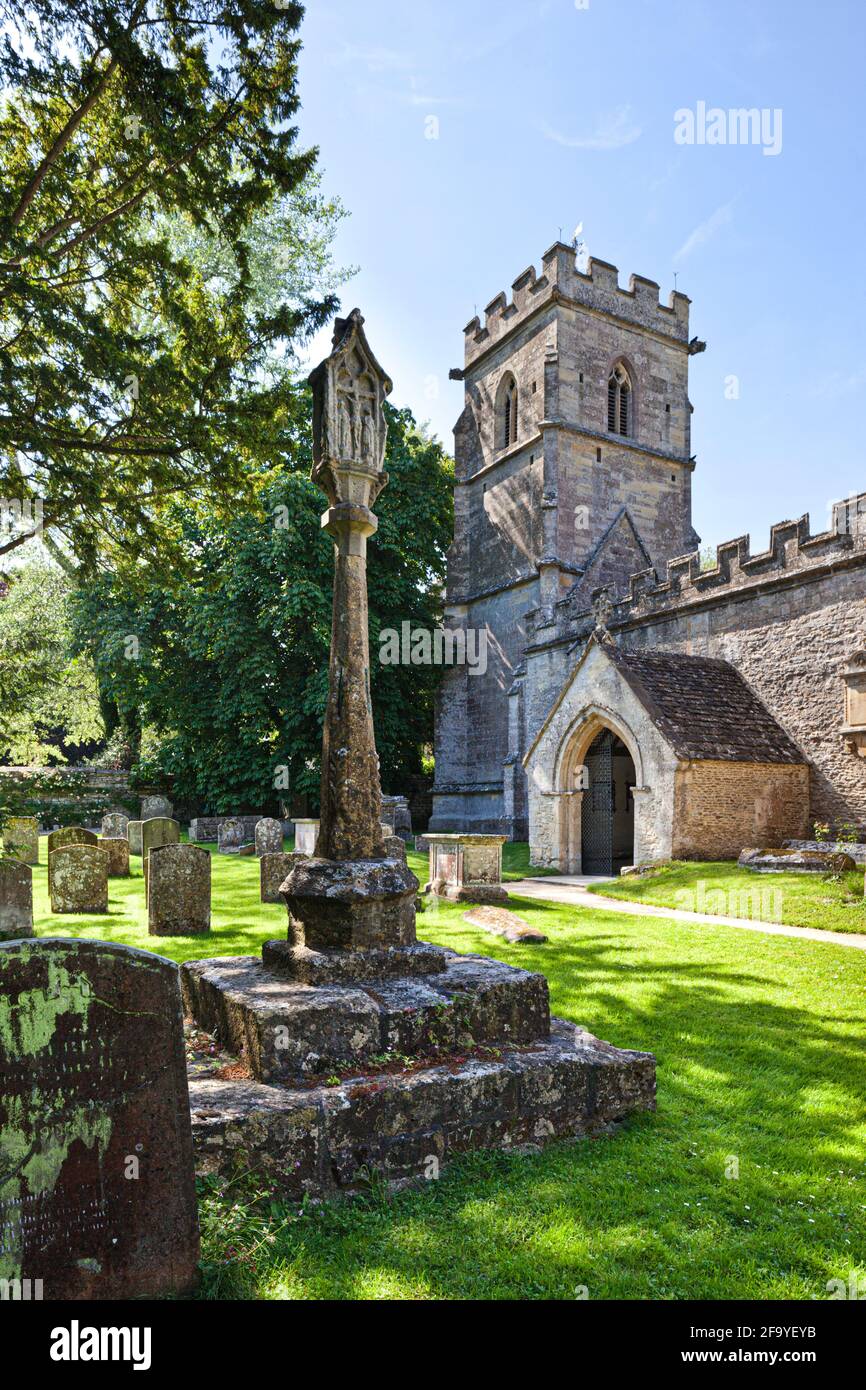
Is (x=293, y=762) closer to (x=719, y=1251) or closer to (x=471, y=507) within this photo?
(x=471, y=507)

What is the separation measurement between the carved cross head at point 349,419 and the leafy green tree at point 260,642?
1592cm

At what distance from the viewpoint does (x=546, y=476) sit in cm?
2172

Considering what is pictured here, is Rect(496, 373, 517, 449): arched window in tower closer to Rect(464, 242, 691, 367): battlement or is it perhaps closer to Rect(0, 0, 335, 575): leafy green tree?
Rect(464, 242, 691, 367): battlement

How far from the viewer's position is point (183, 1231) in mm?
2322

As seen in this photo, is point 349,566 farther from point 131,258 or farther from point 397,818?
point 397,818

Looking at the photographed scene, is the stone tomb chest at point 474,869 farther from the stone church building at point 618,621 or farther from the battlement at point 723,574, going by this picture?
the battlement at point 723,574

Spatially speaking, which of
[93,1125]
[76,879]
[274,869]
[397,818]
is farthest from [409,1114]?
[397,818]

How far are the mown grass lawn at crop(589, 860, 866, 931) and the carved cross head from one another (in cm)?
746

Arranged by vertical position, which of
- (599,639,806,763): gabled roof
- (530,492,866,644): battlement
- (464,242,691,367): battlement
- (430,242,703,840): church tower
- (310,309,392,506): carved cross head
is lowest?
(599,639,806,763): gabled roof

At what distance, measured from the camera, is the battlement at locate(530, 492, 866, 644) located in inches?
494

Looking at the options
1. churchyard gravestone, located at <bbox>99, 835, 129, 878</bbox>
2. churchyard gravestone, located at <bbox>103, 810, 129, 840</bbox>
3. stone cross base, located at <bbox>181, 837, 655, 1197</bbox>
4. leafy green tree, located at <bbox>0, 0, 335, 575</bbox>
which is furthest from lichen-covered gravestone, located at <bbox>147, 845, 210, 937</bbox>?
churchyard gravestone, located at <bbox>103, 810, 129, 840</bbox>

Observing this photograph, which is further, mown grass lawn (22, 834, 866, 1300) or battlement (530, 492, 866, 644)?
battlement (530, 492, 866, 644)

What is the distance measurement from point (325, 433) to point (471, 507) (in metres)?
21.9
